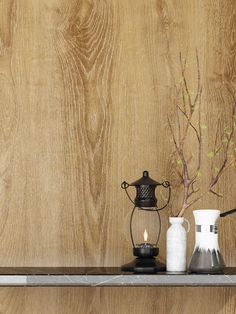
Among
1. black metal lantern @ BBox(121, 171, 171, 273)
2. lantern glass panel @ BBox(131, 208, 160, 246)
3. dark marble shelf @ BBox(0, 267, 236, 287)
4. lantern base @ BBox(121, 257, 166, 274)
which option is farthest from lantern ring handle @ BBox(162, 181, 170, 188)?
dark marble shelf @ BBox(0, 267, 236, 287)

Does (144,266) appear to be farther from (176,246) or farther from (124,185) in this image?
(124,185)

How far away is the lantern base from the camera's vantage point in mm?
2588

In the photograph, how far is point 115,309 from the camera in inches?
112

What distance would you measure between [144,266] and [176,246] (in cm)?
13

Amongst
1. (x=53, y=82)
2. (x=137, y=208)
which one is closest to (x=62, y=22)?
(x=53, y=82)

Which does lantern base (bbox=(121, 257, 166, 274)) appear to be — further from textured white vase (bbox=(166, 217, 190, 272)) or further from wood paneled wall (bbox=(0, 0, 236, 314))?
wood paneled wall (bbox=(0, 0, 236, 314))

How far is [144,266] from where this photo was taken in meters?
2.60

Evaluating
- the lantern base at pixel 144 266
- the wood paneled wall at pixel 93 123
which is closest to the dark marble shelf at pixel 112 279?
the lantern base at pixel 144 266

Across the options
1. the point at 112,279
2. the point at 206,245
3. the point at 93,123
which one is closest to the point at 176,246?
the point at 206,245

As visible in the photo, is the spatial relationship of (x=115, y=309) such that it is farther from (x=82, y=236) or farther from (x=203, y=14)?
(x=203, y=14)

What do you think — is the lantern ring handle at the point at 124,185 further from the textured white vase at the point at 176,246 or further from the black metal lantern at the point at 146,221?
the textured white vase at the point at 176,246

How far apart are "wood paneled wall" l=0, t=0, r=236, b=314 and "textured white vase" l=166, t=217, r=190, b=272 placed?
0.20 m

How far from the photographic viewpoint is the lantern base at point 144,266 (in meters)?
2.59

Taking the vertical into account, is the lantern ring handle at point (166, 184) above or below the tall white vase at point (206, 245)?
above
